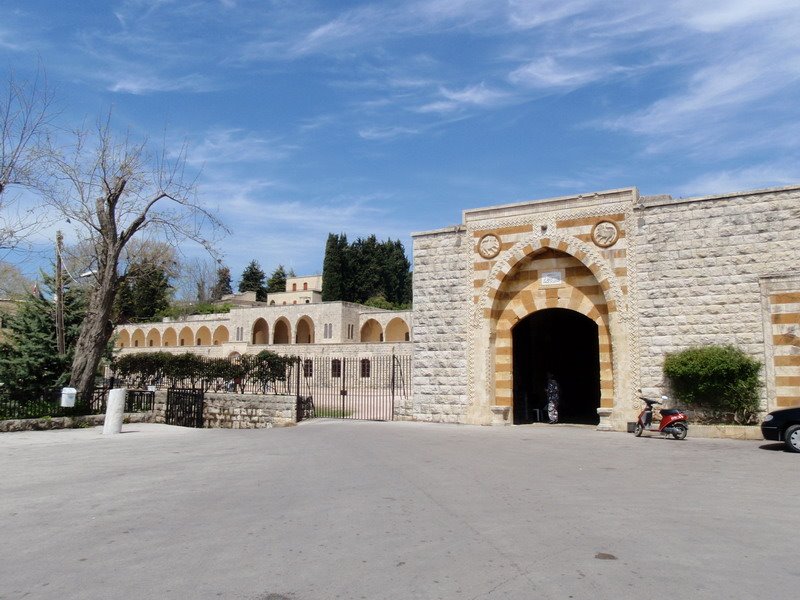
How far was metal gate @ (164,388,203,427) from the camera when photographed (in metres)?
18.8

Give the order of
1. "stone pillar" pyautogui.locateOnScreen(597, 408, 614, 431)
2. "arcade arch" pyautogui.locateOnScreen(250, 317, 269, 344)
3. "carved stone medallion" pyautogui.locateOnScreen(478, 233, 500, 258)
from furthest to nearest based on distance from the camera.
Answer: "arcade arch" pyautogui.locateOnScreen(250, 317, 269, 344) < "carved stone medallion" pyautogui.locateOnScreen(478, 233, 500, 258) < "stone pillar" pyautogui.locateOnScreen(597, 408, 614, 431)

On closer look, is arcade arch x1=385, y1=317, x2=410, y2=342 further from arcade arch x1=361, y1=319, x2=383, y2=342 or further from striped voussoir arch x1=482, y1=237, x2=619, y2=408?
striped voussoir arch x1=482, y1=237, x2=619, y2=408

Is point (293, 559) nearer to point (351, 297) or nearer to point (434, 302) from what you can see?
point (434, 302)

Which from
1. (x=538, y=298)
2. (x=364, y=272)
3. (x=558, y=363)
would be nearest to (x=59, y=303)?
(x=538, y=298)

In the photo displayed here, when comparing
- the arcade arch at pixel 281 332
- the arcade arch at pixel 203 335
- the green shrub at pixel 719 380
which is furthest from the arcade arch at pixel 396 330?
the green shrub at pixel 719 380

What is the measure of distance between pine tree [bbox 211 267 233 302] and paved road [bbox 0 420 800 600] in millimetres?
84555

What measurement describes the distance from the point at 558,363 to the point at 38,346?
54.7ft

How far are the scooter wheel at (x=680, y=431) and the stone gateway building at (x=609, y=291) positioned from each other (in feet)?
4.28

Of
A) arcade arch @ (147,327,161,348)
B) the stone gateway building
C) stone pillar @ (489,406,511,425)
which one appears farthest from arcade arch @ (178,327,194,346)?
stone pillar @ (489,406,511,425)

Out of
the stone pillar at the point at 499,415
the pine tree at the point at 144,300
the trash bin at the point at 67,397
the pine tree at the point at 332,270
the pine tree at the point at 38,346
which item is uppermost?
the pine tree at the point at 332,270

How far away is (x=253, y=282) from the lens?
91.4m

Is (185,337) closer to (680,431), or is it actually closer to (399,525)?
(680,431)

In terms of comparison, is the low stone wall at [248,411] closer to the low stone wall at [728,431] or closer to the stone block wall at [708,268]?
the stone block wall at [708,268]

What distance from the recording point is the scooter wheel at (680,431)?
13359mm
